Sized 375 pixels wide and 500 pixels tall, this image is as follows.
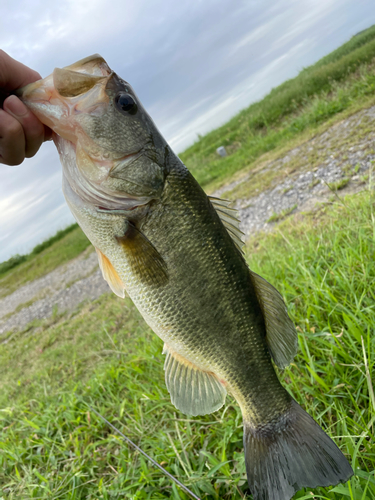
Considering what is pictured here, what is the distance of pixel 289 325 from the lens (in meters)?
1.77

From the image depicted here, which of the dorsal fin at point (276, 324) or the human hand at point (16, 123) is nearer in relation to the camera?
the human hand at point (16, 123)

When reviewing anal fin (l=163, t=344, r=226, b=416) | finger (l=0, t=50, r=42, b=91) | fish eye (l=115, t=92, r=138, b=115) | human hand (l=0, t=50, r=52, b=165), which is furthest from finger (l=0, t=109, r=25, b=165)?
anal fin (l=163, t=344, r=226, b=416)

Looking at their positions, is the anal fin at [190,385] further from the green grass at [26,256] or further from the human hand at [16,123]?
the green grass at [26,256]

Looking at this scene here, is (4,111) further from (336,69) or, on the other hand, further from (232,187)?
(336,69)

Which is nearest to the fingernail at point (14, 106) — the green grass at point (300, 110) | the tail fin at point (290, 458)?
the tail fin at point (290, 458)

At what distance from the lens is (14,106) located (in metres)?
1.51

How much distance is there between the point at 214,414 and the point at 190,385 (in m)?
0.91

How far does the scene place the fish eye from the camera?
1.61 m

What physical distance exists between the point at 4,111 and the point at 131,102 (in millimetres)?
610

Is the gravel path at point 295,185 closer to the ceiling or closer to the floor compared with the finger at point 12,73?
closer to the floor

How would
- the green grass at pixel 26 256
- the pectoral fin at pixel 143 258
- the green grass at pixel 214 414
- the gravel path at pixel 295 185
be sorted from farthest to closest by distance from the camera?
Result: the green grass at pixel 26 256, the gravel path at pixel 295 185, the green grass at pixel 214 414, the pectoral fin at pixel 143 258

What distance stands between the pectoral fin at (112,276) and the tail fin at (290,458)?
100 cm

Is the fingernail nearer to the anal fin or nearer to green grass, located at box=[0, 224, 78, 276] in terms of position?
the anal fin

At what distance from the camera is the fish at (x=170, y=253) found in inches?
60.5
